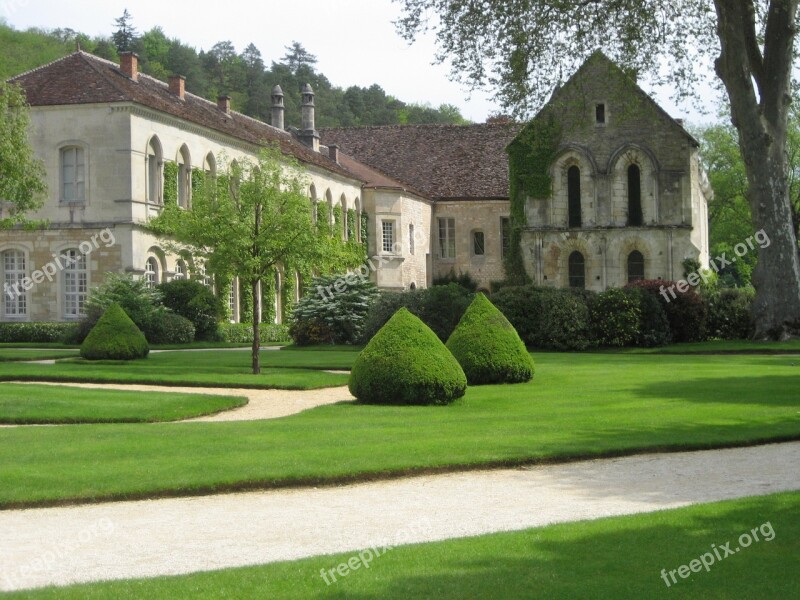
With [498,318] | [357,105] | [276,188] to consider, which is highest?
Result: [357,105]

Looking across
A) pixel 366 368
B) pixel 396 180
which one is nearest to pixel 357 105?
pixel 396 180

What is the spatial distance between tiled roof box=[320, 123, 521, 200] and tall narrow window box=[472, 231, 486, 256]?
7.30ft

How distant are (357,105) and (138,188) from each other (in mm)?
71907

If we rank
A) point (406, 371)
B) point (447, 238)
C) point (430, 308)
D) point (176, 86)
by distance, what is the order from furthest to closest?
1. point (447, 238)
2. point (176, 86)
3. point (430, 308)
4. point (406, 371)

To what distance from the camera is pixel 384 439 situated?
552 inches

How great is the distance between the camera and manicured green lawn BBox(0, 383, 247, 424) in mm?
Answer: 17078

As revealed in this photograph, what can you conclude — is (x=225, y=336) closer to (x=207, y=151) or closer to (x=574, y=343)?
(x=207, y=151)

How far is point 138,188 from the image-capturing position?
4178 cm

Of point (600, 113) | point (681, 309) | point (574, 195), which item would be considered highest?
point (600, 113)

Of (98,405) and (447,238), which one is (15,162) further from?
(447,238)

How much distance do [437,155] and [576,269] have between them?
1861 centimetres

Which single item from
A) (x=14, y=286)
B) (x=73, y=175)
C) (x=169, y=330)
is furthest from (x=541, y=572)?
(x=14, y=286)
